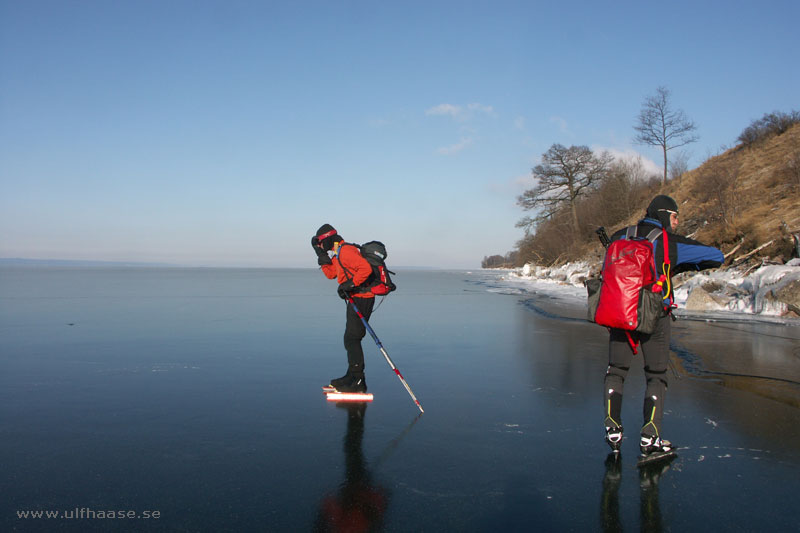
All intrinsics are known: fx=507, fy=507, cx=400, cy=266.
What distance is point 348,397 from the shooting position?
520 cm

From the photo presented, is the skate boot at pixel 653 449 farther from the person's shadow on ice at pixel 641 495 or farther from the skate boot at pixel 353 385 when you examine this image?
the skate boot at pixel 353 385

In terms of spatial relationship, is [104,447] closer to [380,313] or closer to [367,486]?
[367,486]

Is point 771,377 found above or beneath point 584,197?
beneath

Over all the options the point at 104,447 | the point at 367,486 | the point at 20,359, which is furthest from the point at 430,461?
the point at 20,359

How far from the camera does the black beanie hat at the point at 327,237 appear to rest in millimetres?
5660

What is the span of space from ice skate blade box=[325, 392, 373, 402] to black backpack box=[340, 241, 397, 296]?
1105 millimetres

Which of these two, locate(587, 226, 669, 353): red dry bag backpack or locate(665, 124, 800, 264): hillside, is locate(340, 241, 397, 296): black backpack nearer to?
locate(587, 226, 669, 353): red dry bag backpack

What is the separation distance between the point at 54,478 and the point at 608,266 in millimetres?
3925

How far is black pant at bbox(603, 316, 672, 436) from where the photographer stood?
3621 millimetres

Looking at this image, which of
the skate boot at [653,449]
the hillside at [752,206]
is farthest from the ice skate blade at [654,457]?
the hillside at [752,206]

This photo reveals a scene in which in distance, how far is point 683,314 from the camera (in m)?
12.4

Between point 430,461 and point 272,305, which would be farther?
point 272,305

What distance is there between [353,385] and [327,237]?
1646mm

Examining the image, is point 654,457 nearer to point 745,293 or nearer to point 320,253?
point 320,253
